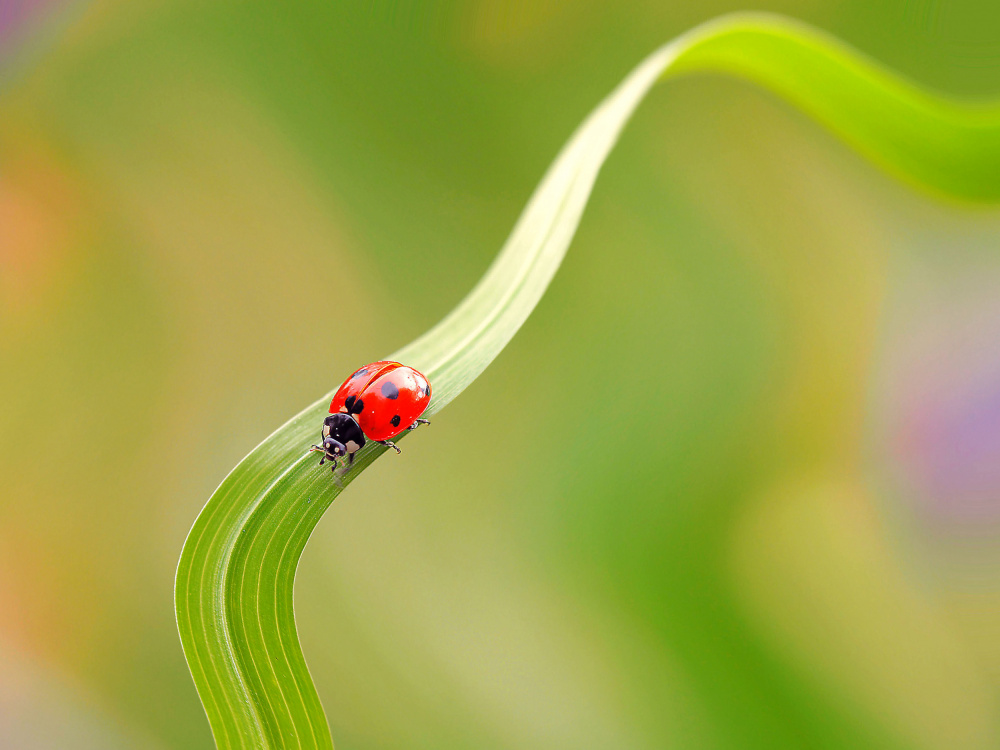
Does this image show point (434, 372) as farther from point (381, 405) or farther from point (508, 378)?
point (508, 378)

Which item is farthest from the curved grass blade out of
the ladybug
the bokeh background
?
the bokeh background

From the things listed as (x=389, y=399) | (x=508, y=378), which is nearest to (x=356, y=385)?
(x=389, y=399)

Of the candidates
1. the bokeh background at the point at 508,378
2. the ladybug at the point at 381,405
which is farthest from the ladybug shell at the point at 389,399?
the bokeh background at the point at 508,378

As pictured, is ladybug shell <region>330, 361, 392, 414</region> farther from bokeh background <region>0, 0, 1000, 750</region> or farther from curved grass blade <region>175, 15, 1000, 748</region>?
bokeh background <region>0, 0, 1000, 750</region>

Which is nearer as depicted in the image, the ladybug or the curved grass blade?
the curved grass blade

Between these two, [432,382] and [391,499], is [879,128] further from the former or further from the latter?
[391,499]
